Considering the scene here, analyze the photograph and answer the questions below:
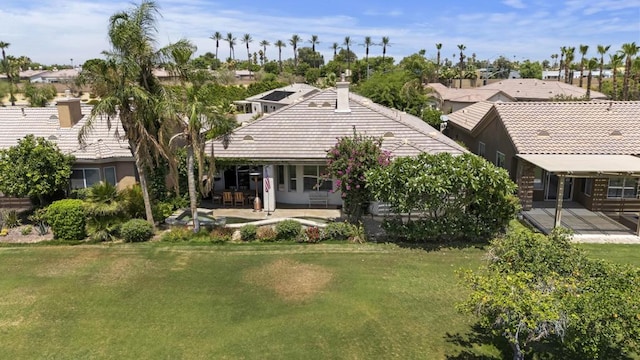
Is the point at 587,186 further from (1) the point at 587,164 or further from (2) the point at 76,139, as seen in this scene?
(2) the point at 76,139

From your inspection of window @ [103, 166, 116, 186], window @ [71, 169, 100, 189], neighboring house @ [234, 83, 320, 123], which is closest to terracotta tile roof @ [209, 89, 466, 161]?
window @ [103, 166, 116, 186]

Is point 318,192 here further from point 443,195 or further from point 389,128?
point 443,195

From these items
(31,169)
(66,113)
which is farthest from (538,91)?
(31,169)

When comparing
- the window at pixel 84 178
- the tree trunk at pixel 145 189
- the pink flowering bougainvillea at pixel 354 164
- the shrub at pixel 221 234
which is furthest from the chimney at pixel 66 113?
the pink flowering bougainvillea at pixel 354 164

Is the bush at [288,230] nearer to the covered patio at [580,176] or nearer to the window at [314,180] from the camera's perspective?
the window at [314,180]

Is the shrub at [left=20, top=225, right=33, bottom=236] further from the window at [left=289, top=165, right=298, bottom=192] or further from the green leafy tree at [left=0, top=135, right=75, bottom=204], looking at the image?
the window at [left=289, top=165, right=298, bottom=192]
